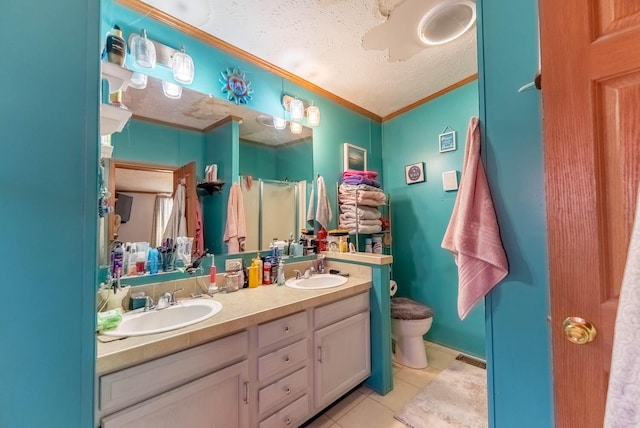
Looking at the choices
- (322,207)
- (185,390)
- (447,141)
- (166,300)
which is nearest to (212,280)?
(166,300)

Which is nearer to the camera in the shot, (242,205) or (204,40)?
(204,40)

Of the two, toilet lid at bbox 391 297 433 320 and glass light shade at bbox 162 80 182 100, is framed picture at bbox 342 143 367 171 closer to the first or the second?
toilet lid at bbox 391 297 433 320

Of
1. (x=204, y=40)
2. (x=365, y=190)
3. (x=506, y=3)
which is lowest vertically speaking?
(x=365, y=190)

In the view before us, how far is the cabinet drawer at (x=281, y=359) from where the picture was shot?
119cm

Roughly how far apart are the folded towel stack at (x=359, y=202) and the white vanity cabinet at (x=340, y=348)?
0.78 meters

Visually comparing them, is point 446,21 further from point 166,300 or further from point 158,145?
point 166,300

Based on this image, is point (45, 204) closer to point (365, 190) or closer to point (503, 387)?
point (503, 387)

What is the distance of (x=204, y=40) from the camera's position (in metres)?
1.59

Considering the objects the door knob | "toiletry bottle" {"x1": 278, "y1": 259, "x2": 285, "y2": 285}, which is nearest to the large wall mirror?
"toiletry bottle" {"x1": 278, "y1": 259, "x2": 285, "y2": 285}

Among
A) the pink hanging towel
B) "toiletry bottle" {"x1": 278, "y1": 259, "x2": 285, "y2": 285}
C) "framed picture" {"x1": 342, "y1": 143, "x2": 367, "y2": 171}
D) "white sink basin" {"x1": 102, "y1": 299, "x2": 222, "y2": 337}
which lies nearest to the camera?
the pink hanging towel

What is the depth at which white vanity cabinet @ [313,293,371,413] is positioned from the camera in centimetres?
144

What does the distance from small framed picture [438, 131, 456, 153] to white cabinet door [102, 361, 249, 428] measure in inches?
95.9

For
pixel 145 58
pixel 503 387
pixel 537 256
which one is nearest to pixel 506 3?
pixel 537 256

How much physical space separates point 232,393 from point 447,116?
2.76 metres
